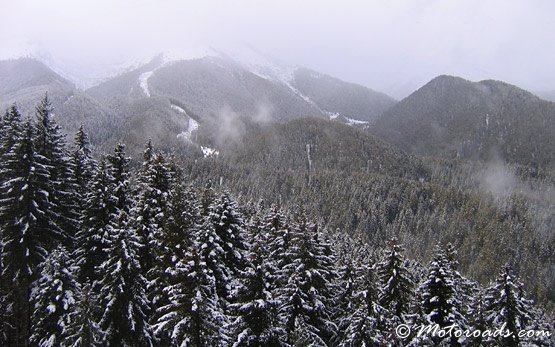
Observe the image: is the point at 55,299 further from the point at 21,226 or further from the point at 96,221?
the point at 21,226

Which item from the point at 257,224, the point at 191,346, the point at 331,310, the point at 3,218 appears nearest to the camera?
the point at 191,346

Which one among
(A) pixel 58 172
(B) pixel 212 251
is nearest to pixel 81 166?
(A) pixel 58 172

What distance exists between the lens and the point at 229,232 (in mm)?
30125

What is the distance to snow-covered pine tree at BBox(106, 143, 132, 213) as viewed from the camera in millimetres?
32719

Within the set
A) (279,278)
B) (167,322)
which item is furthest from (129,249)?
(279,278)

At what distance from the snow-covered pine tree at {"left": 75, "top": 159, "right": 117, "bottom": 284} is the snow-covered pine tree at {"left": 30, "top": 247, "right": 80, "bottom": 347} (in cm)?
518

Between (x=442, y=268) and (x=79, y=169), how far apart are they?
99.8 ft

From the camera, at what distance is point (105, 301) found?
25.0m

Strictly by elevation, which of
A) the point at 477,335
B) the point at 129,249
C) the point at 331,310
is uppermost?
the point at 129,249

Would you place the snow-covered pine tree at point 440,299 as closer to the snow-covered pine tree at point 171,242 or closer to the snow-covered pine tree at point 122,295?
the snow-covered pine tree at point 171,242

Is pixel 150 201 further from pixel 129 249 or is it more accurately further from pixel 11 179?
pixel 11 179

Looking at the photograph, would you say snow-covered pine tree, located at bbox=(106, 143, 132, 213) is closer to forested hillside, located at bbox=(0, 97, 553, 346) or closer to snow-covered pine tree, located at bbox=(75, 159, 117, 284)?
Result: forested hillside, located at bbox=(0, 97, 553, 346)

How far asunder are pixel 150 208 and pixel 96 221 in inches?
199

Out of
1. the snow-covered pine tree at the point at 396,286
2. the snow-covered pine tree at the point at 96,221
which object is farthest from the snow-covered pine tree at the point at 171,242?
the snow-covered pine tree at the point at 396,286
